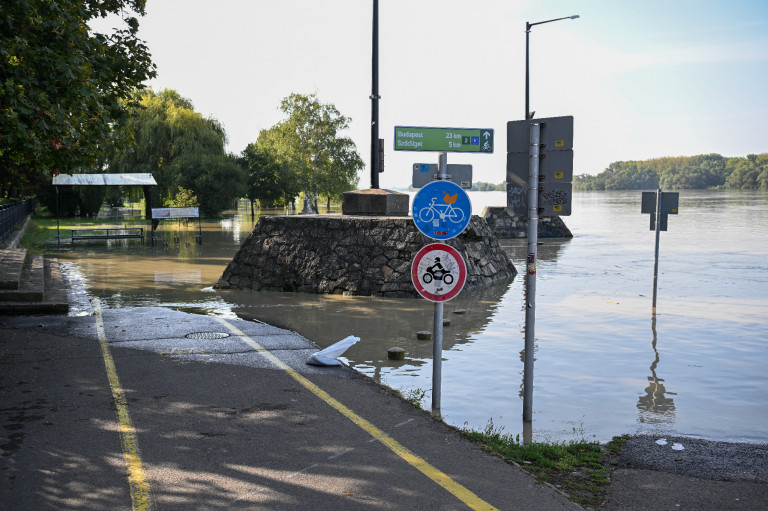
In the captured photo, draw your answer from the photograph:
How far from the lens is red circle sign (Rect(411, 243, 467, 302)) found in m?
6.82

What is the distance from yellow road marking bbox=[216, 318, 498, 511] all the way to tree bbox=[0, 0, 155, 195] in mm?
4740

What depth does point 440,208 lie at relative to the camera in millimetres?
6891

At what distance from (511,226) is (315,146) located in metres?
33.5

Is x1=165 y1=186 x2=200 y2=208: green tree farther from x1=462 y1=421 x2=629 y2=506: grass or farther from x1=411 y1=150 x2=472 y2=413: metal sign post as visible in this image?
x1=462 y1=421 x2=629 y2=506: grass

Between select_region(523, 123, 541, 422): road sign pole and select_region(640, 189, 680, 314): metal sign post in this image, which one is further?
select_region(640, 189, 680, 314): metal sign post

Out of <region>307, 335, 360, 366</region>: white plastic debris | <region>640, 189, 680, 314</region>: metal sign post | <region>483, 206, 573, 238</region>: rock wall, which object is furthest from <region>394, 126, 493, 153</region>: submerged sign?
<region>483, 206, 573, 238</region>: rock wall

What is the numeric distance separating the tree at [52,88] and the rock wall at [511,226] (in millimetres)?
25228

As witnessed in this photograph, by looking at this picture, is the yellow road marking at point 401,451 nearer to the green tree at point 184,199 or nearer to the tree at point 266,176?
the green tree at point 184,199

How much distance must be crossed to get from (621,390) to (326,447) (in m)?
4.09

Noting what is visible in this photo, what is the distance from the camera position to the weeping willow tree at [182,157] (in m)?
45.5

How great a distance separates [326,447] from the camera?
19.0 ft

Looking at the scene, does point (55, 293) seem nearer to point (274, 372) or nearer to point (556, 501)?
point (274, 372)

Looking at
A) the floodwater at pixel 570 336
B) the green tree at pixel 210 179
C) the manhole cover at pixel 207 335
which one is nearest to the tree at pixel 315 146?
the green tree at pixel 210 179

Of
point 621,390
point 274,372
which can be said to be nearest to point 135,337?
point 274,372
